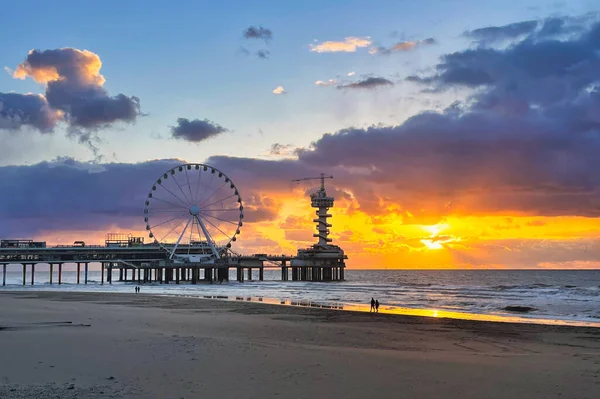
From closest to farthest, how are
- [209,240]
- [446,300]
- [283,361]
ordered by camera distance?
1. [283,361]
2. [446,300]
3. [209,240]

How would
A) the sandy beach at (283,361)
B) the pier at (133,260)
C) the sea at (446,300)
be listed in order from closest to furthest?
the sandy beach at (283,361)
the sea at (446,300)
the pier at (133,260)

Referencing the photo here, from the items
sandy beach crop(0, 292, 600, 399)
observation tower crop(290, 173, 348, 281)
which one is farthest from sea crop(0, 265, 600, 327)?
observation tower crop(290, 173, 348, 281)

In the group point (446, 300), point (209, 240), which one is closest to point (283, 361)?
point (446, 300)

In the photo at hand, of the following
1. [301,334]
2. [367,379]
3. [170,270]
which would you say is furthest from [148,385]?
[170,270]

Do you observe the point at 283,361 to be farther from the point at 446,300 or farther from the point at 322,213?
the point at 322,213

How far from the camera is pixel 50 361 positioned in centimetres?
1438

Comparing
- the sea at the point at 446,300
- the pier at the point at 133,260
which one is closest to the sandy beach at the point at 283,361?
the sea at the point at 446,300

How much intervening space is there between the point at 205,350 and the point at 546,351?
1139 cm

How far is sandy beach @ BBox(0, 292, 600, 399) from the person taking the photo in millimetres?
11969

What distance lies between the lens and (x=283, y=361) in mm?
15438

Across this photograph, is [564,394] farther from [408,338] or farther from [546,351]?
[408,338]

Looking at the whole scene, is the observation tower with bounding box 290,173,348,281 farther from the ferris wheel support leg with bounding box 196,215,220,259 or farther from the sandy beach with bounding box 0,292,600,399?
the sandy beach with bounding box 0,292,600,399

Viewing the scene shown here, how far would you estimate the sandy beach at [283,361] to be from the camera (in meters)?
12.0

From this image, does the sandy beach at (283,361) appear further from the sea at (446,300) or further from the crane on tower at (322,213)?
the crane on tower at (322,213)
